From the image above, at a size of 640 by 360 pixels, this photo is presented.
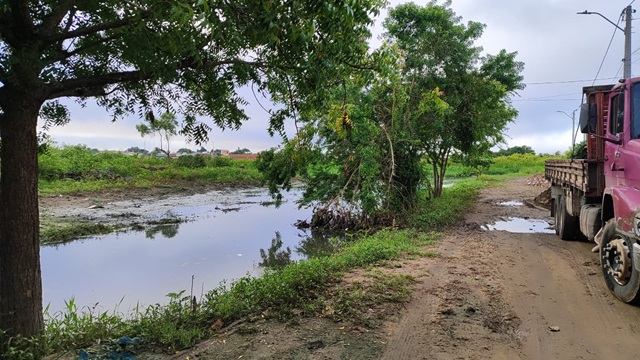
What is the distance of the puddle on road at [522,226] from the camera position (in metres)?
12.4

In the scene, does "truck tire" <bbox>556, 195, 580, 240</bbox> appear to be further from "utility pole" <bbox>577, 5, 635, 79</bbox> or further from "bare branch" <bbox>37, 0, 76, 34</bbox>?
"bare branch" <bbox>37, 0, 76, 34</bbox>

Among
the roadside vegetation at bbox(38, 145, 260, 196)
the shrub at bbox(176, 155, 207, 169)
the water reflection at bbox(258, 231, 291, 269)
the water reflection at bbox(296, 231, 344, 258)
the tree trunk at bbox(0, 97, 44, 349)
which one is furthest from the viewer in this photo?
the shrub at bbox(176, 155, 207, 169)

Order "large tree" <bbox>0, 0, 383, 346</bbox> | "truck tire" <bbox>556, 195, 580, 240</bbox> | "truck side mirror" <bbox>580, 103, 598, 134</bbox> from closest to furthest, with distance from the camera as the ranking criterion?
"large tree" <bbox>0, 0, 383, 346</bbox> → "truck side mirror" <bbox>580, 103, 598, 134</bbox> → "truck tire" <bbox>556, 195, 580, 240</bbox>

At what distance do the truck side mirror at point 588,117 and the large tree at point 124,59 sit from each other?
4.48 meters

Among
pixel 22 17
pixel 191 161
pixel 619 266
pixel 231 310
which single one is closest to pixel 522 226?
pixel 619 266

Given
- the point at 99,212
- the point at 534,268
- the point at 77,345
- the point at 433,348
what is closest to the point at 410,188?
the point at 534,268

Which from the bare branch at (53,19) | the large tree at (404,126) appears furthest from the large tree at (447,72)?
the bare branch at (53,19)

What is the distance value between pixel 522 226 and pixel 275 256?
26.0ft

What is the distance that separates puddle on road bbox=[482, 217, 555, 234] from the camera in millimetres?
12445

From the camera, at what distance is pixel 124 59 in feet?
13.7

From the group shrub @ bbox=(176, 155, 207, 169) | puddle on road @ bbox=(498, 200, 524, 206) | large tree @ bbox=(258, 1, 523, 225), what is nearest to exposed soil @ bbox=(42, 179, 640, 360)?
large tree @ bbox=(258, 1, 523, 225)

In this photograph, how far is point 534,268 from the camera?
770 cm

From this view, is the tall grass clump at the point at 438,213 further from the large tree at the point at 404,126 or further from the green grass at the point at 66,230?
the green grass at the point at 66,230

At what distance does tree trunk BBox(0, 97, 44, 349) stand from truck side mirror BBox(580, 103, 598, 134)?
7.67m
